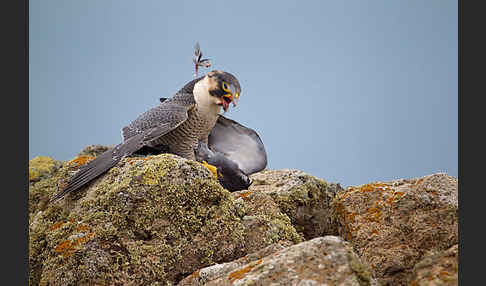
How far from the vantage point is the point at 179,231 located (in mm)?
3049

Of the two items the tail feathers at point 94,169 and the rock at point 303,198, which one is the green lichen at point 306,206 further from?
the tail feathers at point 94,169

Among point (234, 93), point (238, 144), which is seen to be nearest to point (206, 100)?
point (234, 93)

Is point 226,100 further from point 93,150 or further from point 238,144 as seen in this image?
point 93,150

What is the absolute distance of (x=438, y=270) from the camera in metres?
1.88

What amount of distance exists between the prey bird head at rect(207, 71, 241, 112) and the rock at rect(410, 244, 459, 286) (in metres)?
3.80

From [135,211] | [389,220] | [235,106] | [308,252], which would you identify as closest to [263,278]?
[308,252]

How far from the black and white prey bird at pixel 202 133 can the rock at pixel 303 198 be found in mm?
589

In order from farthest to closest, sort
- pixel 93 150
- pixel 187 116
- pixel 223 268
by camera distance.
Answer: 1. pixel 93 150
2. pixel 187 116
3. pixel 223 268

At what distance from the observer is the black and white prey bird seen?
4.59 metres

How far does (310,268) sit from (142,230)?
163 cm

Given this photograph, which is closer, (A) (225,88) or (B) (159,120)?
(B) (159,120)

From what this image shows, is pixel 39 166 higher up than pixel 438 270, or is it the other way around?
pixel 39 166

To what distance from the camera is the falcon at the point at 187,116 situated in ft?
15.4

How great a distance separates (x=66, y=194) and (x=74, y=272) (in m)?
1.07
